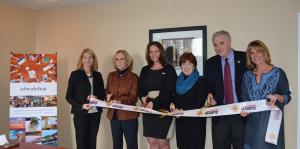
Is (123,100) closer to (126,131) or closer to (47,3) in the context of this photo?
(126,131)

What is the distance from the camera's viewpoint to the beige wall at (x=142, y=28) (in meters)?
3.21

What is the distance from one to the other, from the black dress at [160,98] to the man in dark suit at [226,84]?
0.46m

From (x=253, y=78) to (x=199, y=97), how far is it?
1.86 feet

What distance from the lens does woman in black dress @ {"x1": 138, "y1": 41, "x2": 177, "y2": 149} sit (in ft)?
9.86

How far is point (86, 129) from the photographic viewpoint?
3.38 meters

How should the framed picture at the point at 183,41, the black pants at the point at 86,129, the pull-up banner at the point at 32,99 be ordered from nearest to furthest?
the black pants at the point at 86,129 → the framed picture at the point at 183,41 → the pull-up banner at the point at 32,99

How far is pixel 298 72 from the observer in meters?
3.15

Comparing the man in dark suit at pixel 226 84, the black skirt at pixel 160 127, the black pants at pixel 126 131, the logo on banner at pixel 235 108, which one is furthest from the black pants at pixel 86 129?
the logo on banner at pixel 235 108

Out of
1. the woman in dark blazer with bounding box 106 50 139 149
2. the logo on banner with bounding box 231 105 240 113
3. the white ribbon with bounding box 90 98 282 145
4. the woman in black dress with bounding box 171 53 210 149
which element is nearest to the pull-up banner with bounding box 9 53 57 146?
the woman in dark blazer with bounding box 106 50 139 149

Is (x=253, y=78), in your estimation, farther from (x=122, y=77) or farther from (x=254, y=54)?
(x=122, y=77)

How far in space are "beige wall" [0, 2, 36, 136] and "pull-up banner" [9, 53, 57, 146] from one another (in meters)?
0.55

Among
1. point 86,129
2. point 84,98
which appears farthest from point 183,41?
point 86,129

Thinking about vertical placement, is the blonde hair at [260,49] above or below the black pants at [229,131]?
above

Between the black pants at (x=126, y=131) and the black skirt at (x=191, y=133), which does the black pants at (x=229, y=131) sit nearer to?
the black skirt at (x=191, y=133)
